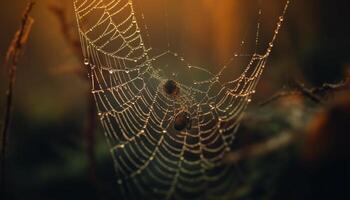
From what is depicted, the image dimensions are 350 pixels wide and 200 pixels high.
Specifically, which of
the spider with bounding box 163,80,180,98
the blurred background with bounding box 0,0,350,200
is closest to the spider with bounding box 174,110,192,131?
the spider with bounding box 163,80,180,98

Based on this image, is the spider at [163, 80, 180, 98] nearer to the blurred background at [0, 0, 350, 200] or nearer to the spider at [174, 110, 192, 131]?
the spider at [174, 110, 192, 131]

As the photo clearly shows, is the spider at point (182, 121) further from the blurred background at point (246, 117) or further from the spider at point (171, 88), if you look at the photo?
the blurred background at point (246, 117)

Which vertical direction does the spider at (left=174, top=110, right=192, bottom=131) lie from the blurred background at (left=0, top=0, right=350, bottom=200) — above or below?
below

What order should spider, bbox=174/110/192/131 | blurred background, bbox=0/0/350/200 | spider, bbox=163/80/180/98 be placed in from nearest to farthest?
spider, bbox=174/110/192/131, spider, bbox=163/80/180/98, blurred background, bbox=0/0/350/200

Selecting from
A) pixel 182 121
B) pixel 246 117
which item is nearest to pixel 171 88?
pixel 182 121

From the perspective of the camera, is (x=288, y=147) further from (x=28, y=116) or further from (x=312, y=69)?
(x=28, y=116)

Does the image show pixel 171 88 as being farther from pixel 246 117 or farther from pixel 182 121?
pixel 246 117

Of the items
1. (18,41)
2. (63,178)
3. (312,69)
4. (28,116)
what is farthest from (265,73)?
(18,41)

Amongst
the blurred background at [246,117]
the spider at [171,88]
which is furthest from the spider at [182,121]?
the blurred background at [246,117]
